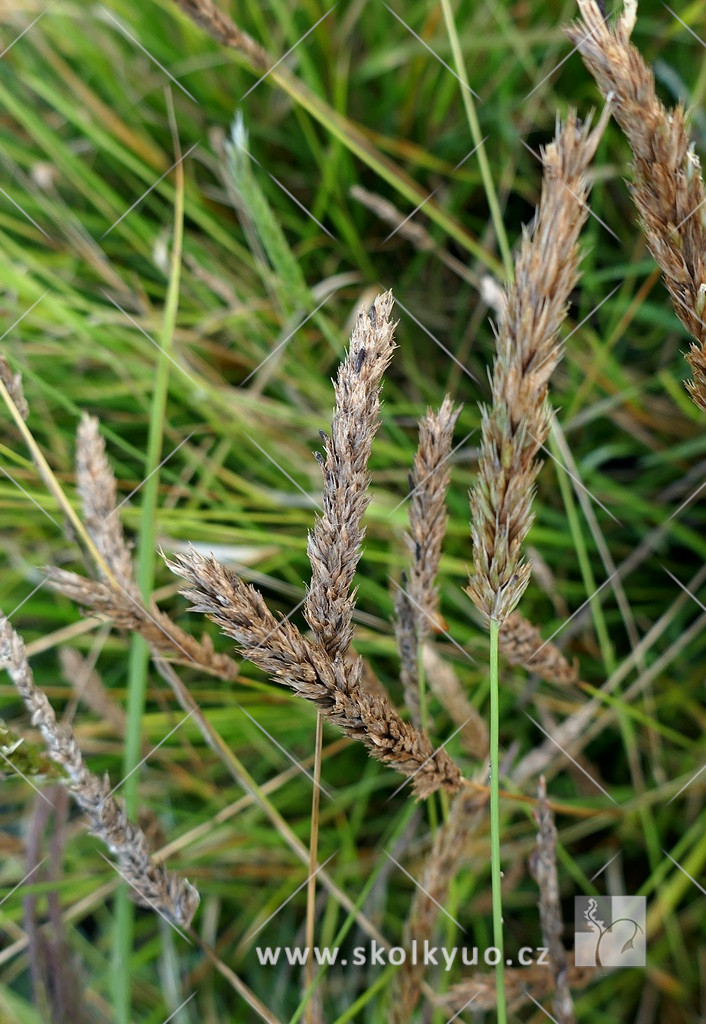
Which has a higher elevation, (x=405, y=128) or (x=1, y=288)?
(x=1, y=288)

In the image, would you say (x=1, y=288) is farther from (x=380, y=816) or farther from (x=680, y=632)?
(x=680, y=632)

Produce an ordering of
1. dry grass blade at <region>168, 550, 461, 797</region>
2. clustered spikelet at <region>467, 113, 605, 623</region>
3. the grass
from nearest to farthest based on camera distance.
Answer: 1. clustered spikelet at <region>467, 113, 605, 623</region>
2. dry grass blade at <region>168, 550, 461, 797</region>
3. the grass

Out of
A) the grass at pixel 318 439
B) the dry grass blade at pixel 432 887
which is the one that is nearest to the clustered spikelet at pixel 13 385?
the grass at pixel 318 439

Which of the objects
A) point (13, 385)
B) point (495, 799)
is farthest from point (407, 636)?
point (13, 385)

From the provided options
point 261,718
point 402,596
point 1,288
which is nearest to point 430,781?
point 402,596

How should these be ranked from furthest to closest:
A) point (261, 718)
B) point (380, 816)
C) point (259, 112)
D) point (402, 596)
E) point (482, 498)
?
1. point (259, 112)
2. point (380, 816)
3. point (261, 718)
4. point (402, 596)
5. point (482, 498)

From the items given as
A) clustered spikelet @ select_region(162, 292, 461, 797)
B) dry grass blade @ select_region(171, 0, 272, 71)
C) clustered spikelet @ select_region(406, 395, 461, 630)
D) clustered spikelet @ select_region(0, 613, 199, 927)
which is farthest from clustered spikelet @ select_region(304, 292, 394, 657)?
dry grass blade @ select_region(171, 0, 272, 71)

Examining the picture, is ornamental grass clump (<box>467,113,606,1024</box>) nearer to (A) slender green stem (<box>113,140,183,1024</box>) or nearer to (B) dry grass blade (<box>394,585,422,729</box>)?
(B) dry grass blade (<box>394,585,422,729</box>)
